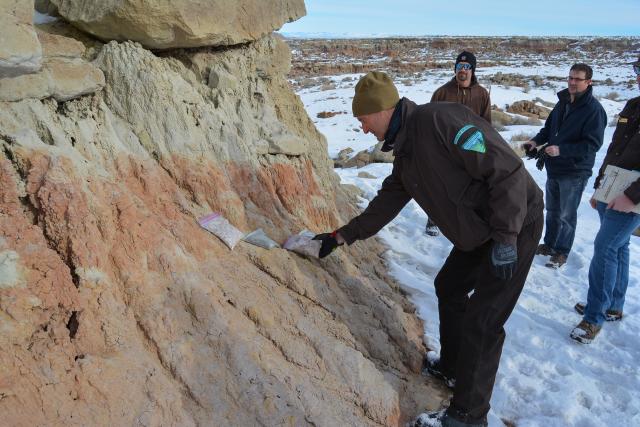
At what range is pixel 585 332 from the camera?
3.77m

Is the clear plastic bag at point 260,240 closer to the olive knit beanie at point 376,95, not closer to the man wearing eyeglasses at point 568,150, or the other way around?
the olive knit beanie at point 376,95

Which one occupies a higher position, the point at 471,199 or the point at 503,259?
→ the point at 471,199

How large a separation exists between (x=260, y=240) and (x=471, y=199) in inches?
56.0

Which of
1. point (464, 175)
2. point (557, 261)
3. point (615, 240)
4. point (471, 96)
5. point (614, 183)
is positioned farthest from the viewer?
point (557, 261)

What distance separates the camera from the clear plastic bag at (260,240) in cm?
320

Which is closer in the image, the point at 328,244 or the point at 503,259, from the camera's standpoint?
the point at 503,259

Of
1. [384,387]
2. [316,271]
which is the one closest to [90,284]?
[316,271]

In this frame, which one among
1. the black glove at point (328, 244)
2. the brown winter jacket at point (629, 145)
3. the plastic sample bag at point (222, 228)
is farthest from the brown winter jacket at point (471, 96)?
the plastic sample bag at point (222, 228)

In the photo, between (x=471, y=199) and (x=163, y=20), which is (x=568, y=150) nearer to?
(x=471, y=199)

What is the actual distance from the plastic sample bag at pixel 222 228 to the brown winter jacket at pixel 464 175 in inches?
44.7

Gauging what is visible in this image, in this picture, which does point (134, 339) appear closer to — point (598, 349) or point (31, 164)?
point (31, 164)

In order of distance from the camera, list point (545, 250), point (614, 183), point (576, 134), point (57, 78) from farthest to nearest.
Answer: point (545, 250) → point (576, 134) → point (614, 183) → point (57, 78)

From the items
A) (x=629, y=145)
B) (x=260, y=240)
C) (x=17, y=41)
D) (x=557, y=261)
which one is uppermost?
(x=17, y=41)

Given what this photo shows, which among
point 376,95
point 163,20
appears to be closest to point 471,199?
point 376,95
